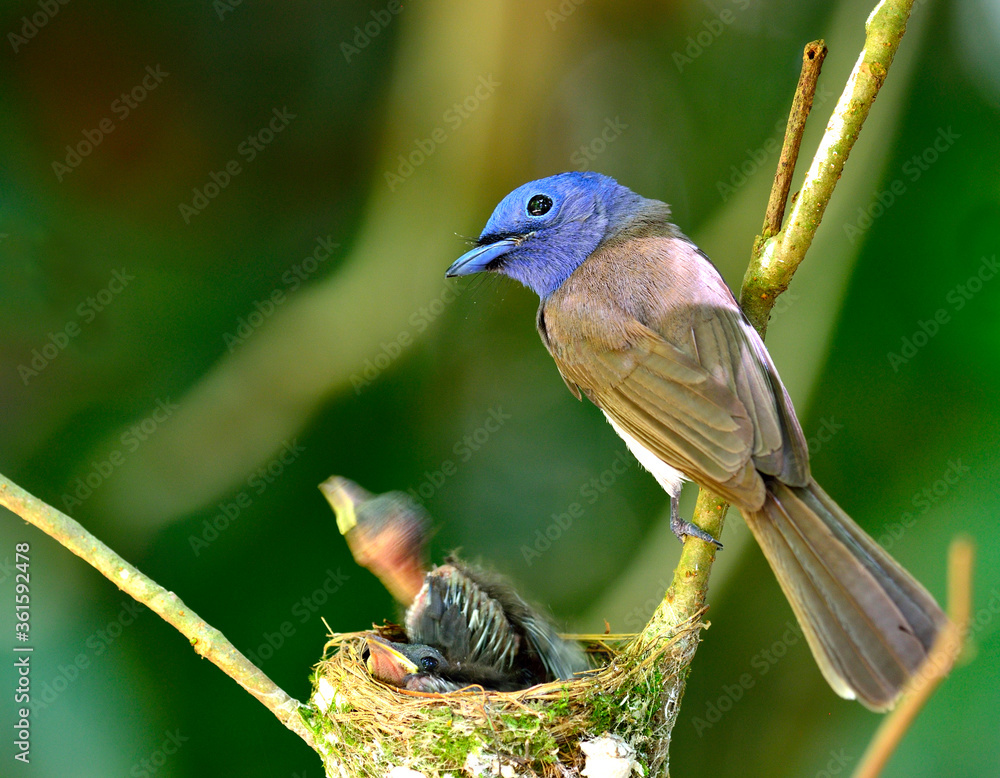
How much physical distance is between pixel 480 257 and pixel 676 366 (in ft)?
2.49

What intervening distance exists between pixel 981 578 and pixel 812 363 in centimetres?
96

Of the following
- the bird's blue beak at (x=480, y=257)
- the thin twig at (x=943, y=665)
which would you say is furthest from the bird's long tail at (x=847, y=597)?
the bird's blue beak at (x=480, y=257)

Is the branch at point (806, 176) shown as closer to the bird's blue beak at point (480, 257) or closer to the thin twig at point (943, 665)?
the bird's blue beak at point (480, 257)

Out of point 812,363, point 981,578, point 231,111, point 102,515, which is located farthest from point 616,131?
point 102,515

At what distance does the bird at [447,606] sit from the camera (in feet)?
7.62

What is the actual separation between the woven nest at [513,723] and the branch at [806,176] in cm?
8

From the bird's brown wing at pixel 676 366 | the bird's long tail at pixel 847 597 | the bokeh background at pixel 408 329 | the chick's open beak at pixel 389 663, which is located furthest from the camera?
the bokeh background at pixel 408 329

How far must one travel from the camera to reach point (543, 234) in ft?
8.68

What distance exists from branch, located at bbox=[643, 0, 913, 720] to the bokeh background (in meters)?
1.27

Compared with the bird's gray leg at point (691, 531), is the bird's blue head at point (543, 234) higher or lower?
higher

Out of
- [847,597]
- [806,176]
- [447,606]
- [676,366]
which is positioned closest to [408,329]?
[447,606]

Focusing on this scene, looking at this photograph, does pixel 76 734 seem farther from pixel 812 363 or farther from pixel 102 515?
pixel 812 363

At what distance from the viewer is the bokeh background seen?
3.12 metres

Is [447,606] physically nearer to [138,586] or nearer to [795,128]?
[138,586]
